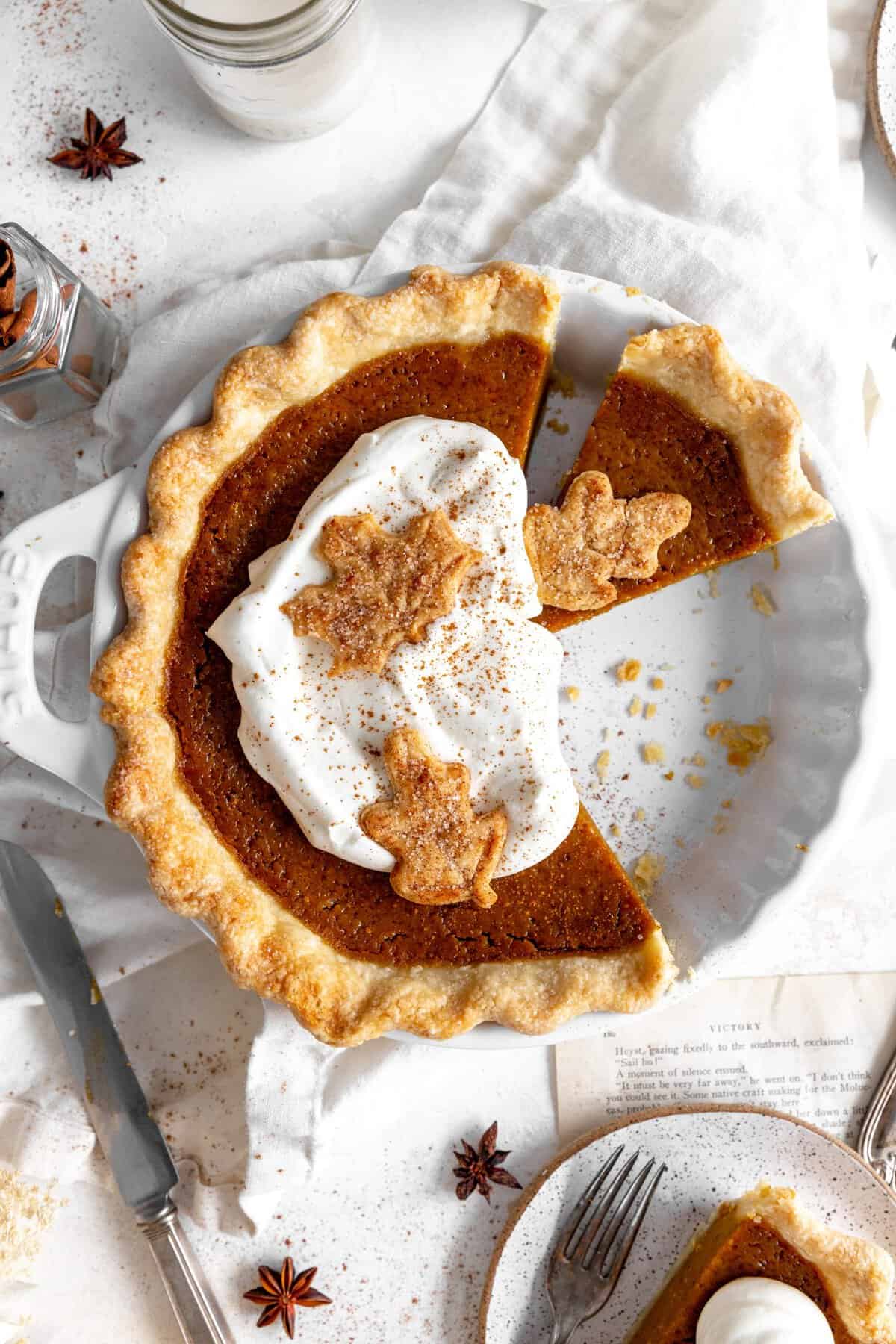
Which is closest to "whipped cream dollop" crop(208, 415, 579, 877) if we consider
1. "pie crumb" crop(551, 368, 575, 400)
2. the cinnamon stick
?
"pie crumb" crop(551, 368, 575, 400)

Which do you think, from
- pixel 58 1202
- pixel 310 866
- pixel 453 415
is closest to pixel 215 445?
pixel 453 415

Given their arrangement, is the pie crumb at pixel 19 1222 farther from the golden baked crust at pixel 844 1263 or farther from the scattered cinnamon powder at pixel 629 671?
the scattered cinnamon powder at pixel 629 671

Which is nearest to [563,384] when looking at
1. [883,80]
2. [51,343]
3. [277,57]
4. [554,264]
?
[554,264]

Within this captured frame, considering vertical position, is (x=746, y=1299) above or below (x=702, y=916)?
below

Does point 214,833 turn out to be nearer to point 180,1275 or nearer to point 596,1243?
point 180,1275

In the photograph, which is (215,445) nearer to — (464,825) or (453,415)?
(453,415)

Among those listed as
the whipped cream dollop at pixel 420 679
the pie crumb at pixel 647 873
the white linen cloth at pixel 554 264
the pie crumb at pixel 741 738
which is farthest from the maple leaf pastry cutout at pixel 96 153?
the pie crumb at pixel 647 873

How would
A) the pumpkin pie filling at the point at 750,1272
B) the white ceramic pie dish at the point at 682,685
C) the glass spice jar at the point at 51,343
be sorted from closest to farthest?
the white ceramic pie dish at the point at 682,685, the glass spice jar at the point at 51,343, the pumpkin pie filling at the point at 750,1272
